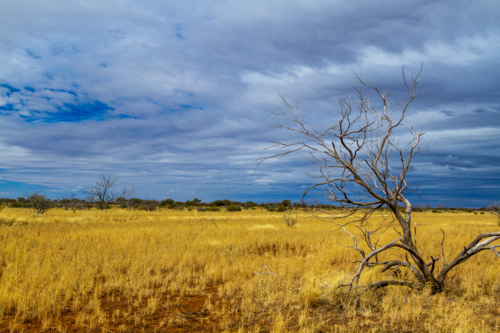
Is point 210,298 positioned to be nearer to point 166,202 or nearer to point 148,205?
point 148,205

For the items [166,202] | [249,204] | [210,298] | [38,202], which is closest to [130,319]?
[210,298]

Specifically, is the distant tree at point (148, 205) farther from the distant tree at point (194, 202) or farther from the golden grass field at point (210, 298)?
the golden grass field at point (210, 298)

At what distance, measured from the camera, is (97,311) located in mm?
5125

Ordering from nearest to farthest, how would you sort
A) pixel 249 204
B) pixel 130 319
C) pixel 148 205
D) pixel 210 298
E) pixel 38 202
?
pixel 130 319 → pixel 210 298 → pixel 38 202 → pixel 148 205 → pixel 249 204

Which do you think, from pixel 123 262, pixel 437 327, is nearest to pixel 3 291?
pixel 123 262

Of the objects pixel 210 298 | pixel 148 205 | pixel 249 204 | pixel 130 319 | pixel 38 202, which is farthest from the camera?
pixel 249 204

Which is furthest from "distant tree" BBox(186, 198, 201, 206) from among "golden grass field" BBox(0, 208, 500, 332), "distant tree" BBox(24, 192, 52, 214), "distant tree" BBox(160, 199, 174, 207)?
"golden grass field" BBox(0, 208, 500, 332)

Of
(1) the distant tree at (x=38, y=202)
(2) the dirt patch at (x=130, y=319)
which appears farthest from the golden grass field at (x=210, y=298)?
(1) the distant tree at (x=38, y=202)

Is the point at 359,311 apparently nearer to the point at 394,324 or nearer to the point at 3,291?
the point at 394,324

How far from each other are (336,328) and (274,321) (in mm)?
1053

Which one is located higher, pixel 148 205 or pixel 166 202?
pixel 166 202

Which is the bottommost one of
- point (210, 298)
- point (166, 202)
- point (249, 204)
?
point (210, 298)

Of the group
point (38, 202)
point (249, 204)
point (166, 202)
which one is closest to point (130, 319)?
point (38, 202)

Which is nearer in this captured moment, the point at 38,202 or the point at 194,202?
the point at 38,202
